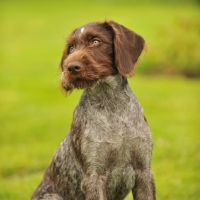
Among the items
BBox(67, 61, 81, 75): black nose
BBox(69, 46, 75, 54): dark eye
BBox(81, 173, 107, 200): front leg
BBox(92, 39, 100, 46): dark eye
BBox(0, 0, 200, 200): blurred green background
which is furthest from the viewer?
BBox(0, 0, 200, 200): blurred green background

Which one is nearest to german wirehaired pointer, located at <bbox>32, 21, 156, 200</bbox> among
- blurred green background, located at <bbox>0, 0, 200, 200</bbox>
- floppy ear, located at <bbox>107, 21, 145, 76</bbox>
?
floppy ear, located at <bbox>107, 21, 145, 76</bbox>

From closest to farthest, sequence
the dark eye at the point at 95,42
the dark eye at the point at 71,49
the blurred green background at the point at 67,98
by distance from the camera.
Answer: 1. the dark eye at the point at 95,42
2. the dark eye at the point at 71,49
3. the blurred green background at the point at 67,98

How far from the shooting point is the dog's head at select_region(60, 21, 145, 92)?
279 inches

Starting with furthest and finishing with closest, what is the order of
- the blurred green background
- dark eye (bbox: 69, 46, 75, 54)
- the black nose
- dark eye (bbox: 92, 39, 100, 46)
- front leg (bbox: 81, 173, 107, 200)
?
the blurred green background
dark eye (bbox: 69, 46, 75, 54)
dark eye (bbox: 92, 39, 100, 46)
front leg (bbox: 81, 173, 107, 200)
the black nose

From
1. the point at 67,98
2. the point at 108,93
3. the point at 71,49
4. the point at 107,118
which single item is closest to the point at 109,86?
the point at 108,93

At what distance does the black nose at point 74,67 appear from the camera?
23.0 feet

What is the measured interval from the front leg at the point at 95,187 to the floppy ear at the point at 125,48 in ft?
4.26

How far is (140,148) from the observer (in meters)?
7.38

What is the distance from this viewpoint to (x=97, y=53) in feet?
23.9

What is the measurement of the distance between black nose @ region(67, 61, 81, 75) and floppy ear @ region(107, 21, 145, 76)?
582mm

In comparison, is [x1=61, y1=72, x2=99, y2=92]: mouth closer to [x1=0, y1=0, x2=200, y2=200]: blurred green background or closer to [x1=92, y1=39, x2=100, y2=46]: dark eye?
[x1=92, y1=39, x2=100, y2=46]: dark eye

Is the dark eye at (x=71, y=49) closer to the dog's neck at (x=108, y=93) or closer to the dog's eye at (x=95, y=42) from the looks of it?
the dog's eye at (x=95, y=42)

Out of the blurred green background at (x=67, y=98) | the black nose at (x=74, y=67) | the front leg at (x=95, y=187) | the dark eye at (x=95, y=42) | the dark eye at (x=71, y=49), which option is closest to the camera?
the black nose at (x=74, y=67)

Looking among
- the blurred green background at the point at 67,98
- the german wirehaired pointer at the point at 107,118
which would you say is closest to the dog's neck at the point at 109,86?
the german wirehaired pointer at the point at 107,118
